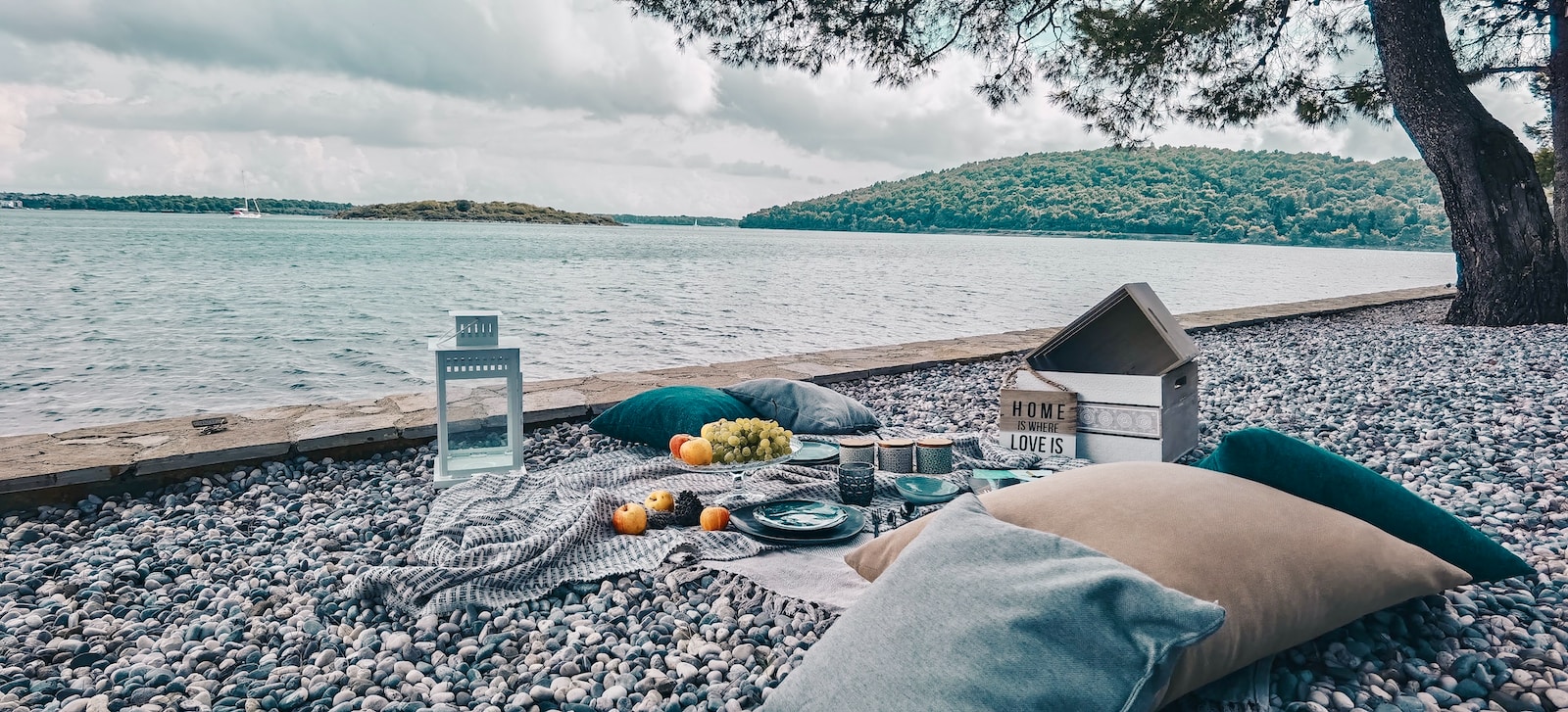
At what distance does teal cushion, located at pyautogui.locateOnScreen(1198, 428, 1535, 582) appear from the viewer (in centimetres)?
196

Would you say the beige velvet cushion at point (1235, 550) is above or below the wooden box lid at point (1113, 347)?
below

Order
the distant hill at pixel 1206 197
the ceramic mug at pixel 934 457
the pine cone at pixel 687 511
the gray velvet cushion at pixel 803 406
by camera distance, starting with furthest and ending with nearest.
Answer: the distant hill at pixel 1206 197 → the gray velvet cushion at pixel 803 406 → the ceramic mug at pixel 934 457 → the pine cone at pixel 687 511

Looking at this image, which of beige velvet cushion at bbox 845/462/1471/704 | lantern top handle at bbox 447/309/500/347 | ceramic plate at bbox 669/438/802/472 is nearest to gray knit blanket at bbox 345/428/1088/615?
ceramic plate at bbox 669/438/802/472

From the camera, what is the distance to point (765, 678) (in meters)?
1.76

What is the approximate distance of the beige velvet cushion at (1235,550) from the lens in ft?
5.32

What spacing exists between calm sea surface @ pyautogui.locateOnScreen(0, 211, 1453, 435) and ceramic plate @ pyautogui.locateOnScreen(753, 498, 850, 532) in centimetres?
606

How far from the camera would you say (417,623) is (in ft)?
6.76

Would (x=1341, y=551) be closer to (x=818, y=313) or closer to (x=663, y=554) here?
(x=663, y=554)

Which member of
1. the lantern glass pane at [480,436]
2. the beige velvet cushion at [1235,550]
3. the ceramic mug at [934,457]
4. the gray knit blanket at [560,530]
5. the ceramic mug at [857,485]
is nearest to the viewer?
the beige velvet cushion at [1235,550]

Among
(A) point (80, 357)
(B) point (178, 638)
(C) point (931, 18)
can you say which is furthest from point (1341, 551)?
(A) point (80, 357)

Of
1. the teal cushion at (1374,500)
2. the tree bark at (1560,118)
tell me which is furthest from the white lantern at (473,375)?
the tree bark at (1560,118)

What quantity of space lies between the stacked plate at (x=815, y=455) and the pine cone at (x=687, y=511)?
2.23 feet

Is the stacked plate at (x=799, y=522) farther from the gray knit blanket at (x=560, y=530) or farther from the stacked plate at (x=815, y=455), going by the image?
the stacked plate at (x=815, y=455)

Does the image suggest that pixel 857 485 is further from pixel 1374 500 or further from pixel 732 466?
pixel 1374 500
